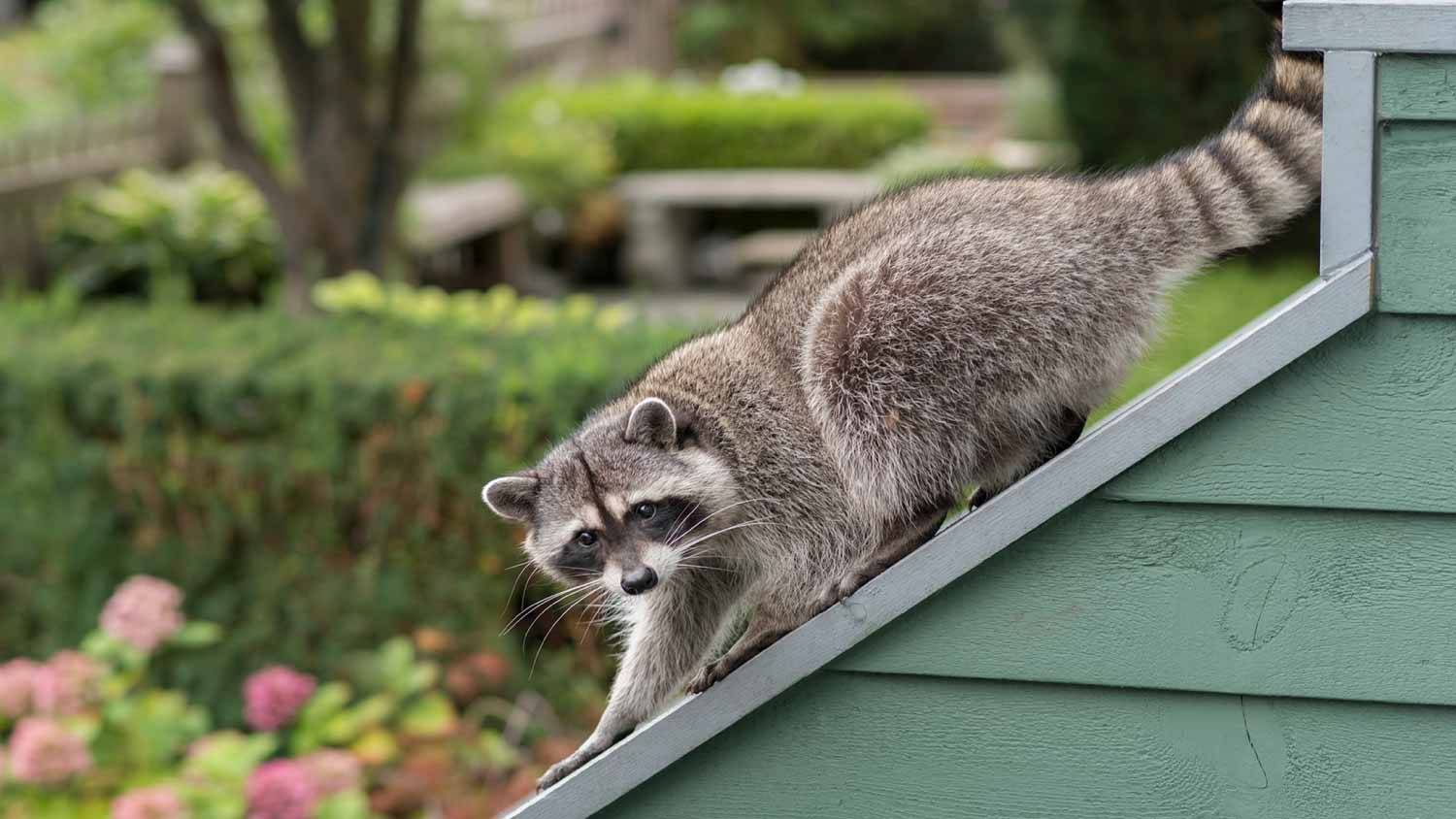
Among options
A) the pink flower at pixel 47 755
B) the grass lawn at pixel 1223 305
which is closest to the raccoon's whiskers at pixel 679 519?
the pink flower at pixel 47 755

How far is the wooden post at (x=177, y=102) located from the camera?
1061 centimetres

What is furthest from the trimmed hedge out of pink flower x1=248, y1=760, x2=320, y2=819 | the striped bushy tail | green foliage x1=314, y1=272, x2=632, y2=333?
the striped bushy tail

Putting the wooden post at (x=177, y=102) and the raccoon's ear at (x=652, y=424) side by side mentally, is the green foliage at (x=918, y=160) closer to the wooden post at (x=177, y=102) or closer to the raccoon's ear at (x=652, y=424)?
the wooden post at (x=177, y=102)

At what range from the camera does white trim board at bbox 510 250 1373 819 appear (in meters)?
2.09

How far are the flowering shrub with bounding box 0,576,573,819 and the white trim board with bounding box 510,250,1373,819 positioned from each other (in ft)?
5.81

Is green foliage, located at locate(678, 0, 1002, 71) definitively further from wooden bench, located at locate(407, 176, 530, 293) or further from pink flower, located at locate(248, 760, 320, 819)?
pink flower, located at locate(248, 760, 320, 819)

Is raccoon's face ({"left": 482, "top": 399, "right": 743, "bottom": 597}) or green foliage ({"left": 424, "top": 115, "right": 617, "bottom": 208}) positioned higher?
raccoon's face ({"left": 482, "top": 399, "right": 743, "bottom": 597})

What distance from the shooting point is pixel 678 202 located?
47.1 feet

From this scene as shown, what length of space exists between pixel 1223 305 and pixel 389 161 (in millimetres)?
3976

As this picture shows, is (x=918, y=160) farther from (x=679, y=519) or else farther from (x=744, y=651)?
(x=744, y=651)

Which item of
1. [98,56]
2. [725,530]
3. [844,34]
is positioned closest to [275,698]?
[725,530]

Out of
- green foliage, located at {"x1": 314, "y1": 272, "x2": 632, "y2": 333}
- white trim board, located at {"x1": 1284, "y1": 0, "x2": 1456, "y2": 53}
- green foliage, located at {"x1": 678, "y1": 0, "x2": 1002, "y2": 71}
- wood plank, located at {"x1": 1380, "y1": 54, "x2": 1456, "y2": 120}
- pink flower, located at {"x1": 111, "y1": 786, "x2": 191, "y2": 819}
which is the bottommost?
green foliage, located at {"x1": 678, "y1": 0, "x2": 1002, "y2": 71}

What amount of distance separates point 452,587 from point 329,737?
1.04 meters

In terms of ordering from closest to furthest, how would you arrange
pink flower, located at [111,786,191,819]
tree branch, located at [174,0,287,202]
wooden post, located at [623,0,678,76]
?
pink flower, located at [111,786,191,819] → tree branch, located at [174,0,287,202] → wooden post, located at [623,0,678,76]
